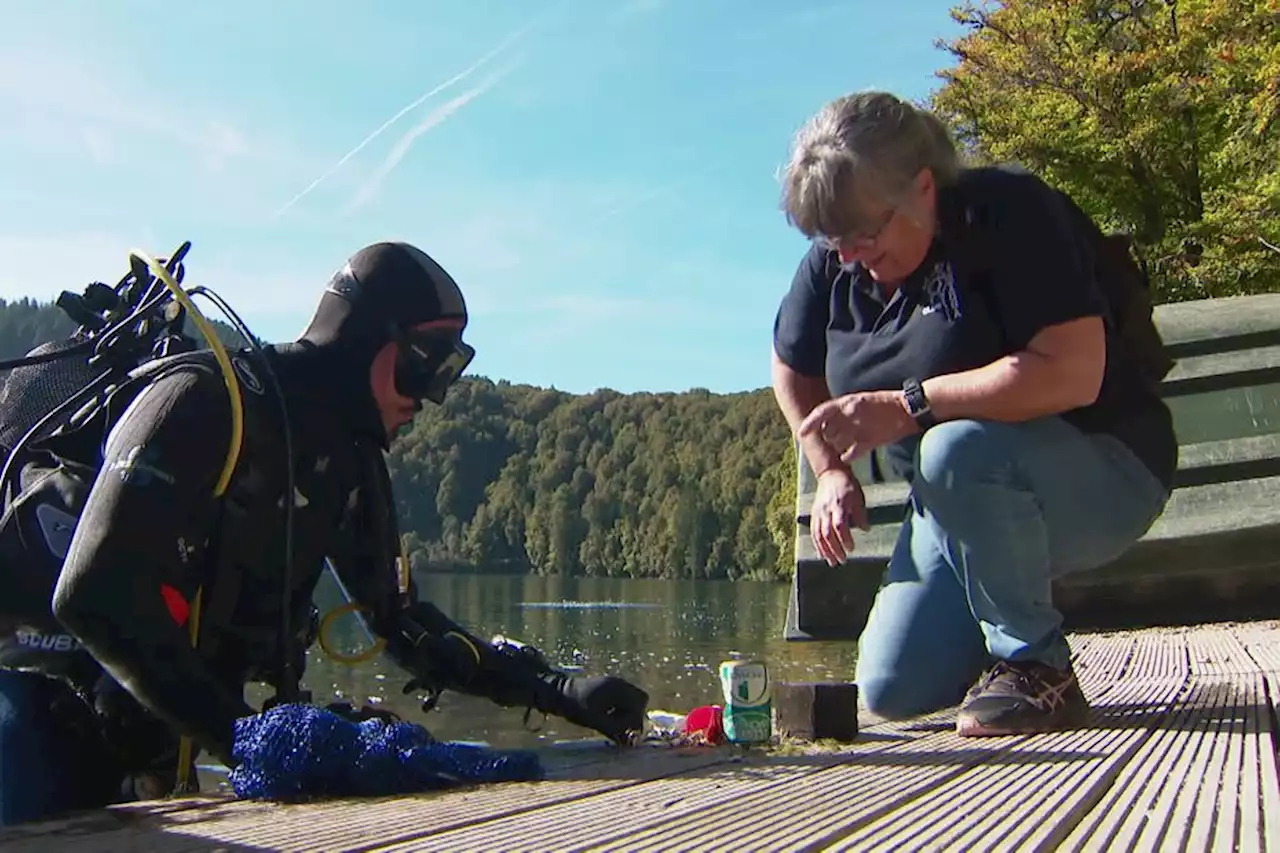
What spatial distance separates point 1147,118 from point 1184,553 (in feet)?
40.6

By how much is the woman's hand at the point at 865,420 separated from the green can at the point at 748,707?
561 mm

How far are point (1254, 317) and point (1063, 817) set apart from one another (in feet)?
16.4

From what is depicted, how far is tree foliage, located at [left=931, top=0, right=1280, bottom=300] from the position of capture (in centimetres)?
1384

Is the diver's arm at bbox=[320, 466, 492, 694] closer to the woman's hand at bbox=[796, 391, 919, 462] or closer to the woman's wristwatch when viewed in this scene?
the woman's hand at bbox=[796, 391, 919, 462]

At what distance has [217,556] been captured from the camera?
283cm

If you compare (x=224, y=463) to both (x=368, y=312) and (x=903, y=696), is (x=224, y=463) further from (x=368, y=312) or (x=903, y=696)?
(x=903, y=696)

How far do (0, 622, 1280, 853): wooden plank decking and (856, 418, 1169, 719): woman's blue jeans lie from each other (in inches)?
11.8

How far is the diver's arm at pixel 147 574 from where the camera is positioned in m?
2.48

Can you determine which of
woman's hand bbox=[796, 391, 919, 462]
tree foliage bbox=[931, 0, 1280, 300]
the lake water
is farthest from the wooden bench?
tree foliage bbox=[931, 0, 1280, 300]

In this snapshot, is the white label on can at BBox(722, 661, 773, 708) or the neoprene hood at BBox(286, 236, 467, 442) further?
the neoprene hood at BBox(286, 236, 467, 442)

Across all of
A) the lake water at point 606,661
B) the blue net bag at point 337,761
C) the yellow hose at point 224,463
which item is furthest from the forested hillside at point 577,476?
the blue net bag at point 337,761

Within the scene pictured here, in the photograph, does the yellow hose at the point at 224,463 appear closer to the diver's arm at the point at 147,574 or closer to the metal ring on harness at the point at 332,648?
the diver's arm at the point at 147,574

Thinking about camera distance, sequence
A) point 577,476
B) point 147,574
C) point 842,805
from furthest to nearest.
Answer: point 577,476 → point 147,574 → point 842,805

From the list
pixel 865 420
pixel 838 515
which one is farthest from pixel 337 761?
pixel 865 420
